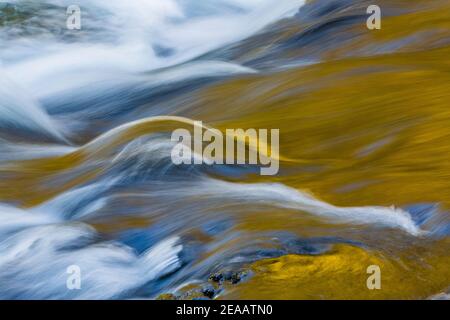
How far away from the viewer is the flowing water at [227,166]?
6309 mm

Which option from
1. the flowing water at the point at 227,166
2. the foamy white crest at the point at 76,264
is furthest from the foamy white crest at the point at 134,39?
the foamy white crest at the point at 76,264

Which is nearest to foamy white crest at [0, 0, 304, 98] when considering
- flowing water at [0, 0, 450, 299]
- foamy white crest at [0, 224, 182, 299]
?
flowing water at [0, 0, 450, 299]

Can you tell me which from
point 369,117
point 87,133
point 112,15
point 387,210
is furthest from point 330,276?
point 112,15

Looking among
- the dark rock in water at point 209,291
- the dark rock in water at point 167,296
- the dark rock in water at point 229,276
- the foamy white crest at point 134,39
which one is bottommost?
the dark rock in water at point 167,296

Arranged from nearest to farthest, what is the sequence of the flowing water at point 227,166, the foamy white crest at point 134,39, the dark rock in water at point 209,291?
the dark rock in water at point 209,291
the flowing water at point 227,166
the foamy white crest at point 134,39

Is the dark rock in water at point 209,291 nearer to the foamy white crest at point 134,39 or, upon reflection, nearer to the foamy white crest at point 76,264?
the foamy white crest at point 76,264

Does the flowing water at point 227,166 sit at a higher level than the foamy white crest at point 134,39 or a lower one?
lower

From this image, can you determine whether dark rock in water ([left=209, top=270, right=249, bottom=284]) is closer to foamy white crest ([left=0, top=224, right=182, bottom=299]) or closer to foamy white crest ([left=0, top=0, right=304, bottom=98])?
foamy white crest ([left=0, top=224, right=182, bottom=299])

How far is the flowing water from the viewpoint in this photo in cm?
631

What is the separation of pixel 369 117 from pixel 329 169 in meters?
0.63

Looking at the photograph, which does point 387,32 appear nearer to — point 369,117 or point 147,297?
point 369,117

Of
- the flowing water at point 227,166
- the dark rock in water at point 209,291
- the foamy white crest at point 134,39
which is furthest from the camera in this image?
the foamy white crest at point 134,39

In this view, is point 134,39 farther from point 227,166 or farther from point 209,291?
point 209,291

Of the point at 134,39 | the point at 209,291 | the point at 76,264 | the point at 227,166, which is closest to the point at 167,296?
the point at 209,291
